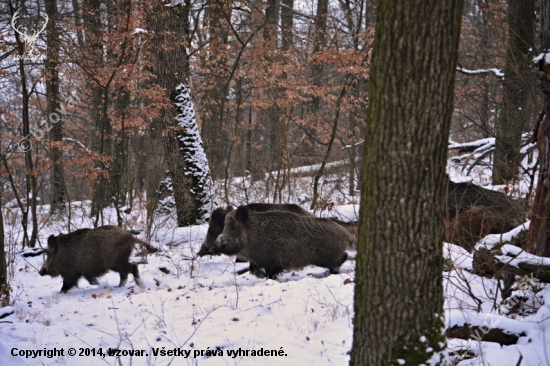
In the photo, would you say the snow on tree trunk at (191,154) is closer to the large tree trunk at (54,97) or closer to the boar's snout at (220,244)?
the large tree trunk at (54,97)

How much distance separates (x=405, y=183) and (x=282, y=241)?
5.17 m

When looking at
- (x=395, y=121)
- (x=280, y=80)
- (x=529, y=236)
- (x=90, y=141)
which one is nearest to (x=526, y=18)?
(x=280, y=80)

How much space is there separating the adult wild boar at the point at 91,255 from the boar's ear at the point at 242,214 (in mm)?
1850

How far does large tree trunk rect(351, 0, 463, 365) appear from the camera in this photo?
2.71 meters

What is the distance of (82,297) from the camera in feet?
23.9

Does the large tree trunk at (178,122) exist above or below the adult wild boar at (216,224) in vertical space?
above

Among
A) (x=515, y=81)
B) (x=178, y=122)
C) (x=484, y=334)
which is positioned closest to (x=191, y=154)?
(x=178, y=122)

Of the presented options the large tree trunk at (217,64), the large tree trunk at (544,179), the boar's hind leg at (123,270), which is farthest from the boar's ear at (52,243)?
the large tree trunk at (544,179)

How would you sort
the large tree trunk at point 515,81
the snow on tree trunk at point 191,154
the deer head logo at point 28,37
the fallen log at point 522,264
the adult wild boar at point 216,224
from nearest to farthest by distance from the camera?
the fallen log at point 522,264 < the adult wild boar at point 216,224 < the deer head logo at point 28,37 < the large tree trunk at point 515,81 < the snow on tree trunk at point 191,154

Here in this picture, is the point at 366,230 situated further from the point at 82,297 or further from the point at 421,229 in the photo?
the point at 82,297

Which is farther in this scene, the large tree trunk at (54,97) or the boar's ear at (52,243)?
the large tree trunk at (54,97)

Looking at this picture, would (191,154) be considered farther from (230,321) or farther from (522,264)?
(522,264)

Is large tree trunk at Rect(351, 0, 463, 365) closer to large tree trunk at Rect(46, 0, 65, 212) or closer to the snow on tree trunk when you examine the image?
large tree trunk at Rect(46, 0, 65, 212)

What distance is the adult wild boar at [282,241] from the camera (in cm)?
782
